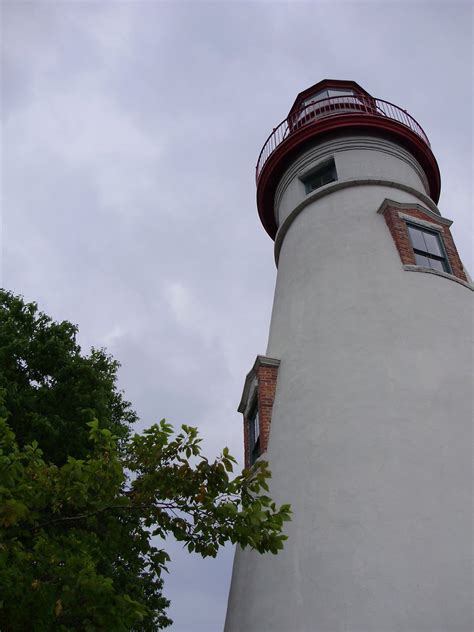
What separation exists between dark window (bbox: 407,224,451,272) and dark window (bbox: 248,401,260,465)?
4508mm

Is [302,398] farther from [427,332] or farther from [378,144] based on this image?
[378,144]

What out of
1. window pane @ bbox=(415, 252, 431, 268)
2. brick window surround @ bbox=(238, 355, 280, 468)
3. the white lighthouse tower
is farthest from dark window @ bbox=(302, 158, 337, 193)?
brick window surround @ bbox=(238, 355, 280, 468)

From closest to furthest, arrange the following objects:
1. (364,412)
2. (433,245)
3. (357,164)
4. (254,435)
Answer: (364,412) < (254,435) < (433,245) < (357,164)

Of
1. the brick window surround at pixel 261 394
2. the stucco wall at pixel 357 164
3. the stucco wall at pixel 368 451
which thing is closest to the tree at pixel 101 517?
the stucco wall at pixel 368 451

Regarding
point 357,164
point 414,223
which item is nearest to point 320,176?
point 357,164

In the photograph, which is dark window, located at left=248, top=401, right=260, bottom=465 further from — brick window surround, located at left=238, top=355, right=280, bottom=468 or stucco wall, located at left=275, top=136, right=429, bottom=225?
stucco wall, located at left=275, top=136, right=429, bottom=225

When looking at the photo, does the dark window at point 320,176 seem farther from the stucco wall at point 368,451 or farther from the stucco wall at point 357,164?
the stucco wall at point 368,451

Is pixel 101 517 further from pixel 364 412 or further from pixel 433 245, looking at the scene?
pixel 433 245

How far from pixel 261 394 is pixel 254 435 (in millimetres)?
1205

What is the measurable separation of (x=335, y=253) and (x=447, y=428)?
4.66m

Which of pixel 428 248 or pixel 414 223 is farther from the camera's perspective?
pixel 414 223

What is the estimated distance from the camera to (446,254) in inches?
475

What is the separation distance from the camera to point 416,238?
12.1 meters

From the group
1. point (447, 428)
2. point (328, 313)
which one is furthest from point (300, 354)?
point (447, 428)
